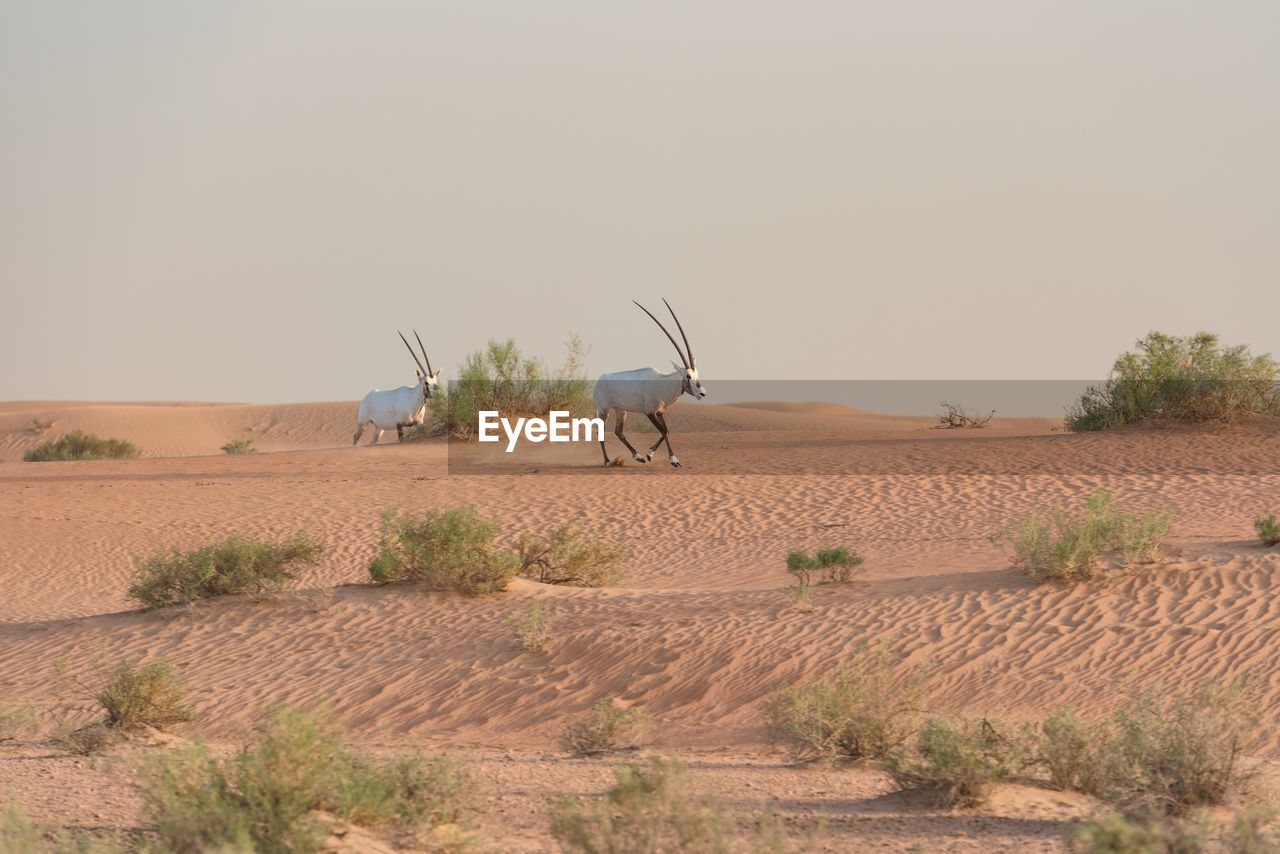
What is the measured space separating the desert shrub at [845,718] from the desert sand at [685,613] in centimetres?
20

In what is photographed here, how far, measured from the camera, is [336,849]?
211 inches

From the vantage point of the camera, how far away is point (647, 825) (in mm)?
4926

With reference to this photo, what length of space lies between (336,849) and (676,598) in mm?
7811

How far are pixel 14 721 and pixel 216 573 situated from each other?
13.2ft

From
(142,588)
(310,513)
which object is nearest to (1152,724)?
(142,588)

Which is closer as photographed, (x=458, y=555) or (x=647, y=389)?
(x=458, y=555)

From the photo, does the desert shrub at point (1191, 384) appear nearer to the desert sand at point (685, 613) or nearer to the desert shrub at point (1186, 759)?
the desert sand at point (685, 613)

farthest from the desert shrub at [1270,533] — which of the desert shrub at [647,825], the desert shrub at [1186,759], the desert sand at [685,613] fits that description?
the desert shrub at [647,825]

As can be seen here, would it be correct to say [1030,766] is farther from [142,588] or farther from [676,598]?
[142,588]

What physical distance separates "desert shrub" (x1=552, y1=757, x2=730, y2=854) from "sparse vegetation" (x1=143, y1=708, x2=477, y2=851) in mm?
863

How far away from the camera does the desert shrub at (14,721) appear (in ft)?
29.2

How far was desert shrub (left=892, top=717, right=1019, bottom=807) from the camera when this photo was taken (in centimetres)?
662

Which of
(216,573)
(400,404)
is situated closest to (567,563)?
(216,573)

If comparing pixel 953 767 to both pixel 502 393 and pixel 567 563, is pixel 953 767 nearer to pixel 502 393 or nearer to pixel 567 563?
pixel 567 563
